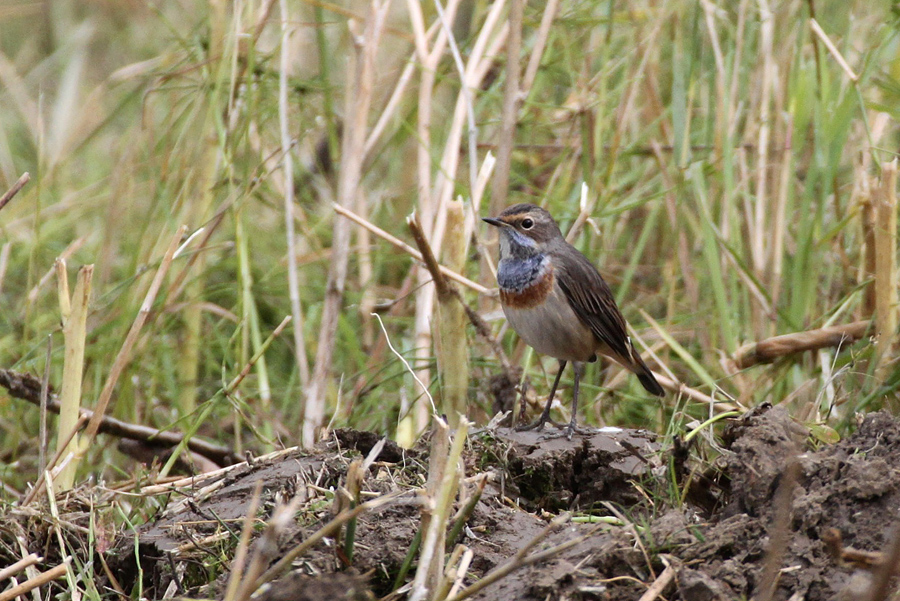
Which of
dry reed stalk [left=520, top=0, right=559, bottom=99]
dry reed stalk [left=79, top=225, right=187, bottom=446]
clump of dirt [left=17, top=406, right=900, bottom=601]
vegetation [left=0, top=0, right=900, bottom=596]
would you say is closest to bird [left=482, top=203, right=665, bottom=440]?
vegetation [left=0, top=0, right=900, bottom=596]

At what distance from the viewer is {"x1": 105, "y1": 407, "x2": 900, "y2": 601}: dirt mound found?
8.27 feet

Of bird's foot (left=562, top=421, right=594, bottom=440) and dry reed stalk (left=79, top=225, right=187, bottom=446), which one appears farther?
bird's foot (left=562, top=421, right=594, bottom=440)

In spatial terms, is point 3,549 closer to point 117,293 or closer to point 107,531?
point 107,531

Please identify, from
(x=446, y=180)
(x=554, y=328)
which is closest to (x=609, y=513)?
(x=554, y=328)

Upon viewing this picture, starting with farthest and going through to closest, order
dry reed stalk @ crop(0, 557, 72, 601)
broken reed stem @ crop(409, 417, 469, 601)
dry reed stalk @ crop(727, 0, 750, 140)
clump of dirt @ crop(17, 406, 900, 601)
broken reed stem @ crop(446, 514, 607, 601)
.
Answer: dry reed stalk @ crop(727, 0, 750, 140) < dry reed stalk @ crop(0, 557, 72, 601) < clump of dirt @ crop(17, 406, 900, 601) < broken reed stem @ crop(409, 417, 469, 601) < broken reed stem @ crop(446, 514, 607, 601)

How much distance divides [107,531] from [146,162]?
Answer: 2.68m

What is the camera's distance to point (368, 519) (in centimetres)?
293

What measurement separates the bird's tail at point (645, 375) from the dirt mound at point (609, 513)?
112 centimetres

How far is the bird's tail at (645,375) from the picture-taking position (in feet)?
15.4

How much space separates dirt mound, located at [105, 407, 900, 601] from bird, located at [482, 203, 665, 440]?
45.2 inches

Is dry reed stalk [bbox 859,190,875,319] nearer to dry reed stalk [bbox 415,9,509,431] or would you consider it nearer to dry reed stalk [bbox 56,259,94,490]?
dry reed stalk [bbox 415,9,509,431]

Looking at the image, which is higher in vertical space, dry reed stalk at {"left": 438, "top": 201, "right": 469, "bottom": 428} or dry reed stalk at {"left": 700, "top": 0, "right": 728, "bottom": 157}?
dry reed stalk at {"left": 700, "top": 0, "right": 728, "bottom": 157}

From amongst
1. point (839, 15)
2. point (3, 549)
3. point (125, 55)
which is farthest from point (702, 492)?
point (125, 55)

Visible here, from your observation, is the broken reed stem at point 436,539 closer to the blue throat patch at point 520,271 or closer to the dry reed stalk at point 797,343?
the blue throat patch at point 520,271
